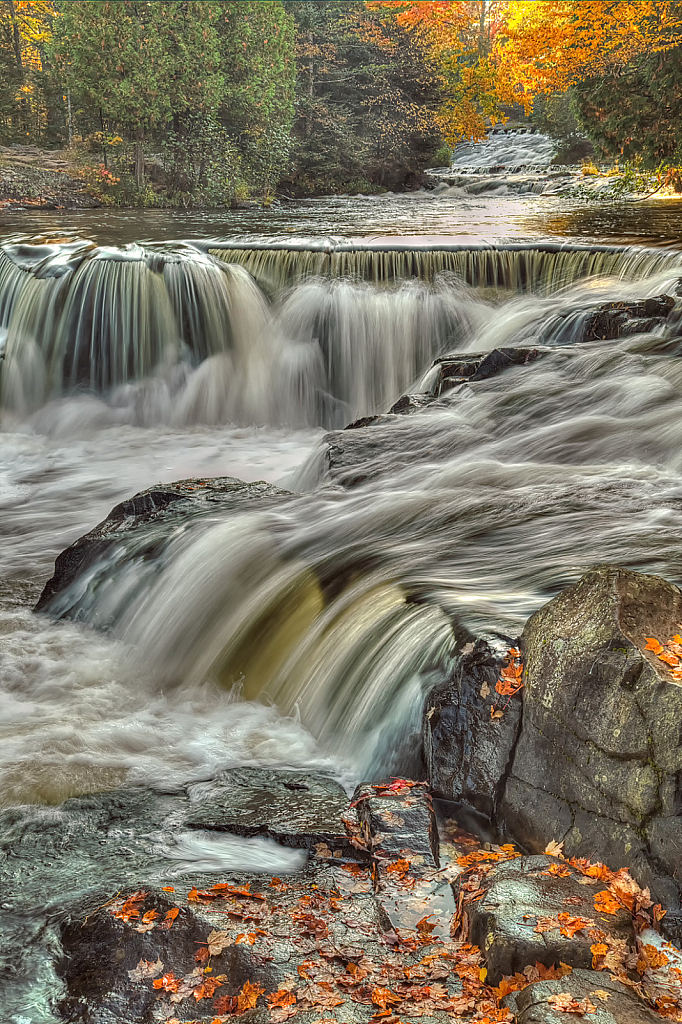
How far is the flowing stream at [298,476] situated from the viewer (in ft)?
12.2

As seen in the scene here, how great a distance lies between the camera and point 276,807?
10.2ft

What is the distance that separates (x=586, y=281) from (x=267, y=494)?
5436 mm

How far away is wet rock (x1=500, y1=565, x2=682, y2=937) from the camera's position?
2.39 metres

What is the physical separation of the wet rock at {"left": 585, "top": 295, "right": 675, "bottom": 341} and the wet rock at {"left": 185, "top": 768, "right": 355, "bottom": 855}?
18.5 feet

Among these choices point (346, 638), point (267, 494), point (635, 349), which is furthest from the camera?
point (635, 349)

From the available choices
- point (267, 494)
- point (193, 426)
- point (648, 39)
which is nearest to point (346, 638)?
point (267, 494)

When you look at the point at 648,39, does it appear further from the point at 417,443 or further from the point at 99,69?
the point at 99,69

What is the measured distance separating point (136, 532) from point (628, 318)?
4934 millimetres

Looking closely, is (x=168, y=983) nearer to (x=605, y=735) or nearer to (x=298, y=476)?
(x=605, y=735)

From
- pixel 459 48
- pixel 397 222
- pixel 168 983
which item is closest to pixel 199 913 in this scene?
pixel 168 983

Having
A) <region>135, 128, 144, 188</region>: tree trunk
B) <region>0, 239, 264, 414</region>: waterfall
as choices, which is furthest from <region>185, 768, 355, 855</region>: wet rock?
<region>135, 128, 144, 188</region>: tree trunk

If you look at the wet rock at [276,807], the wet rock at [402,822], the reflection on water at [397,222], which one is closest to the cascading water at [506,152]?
the reflection on water at [397,222]

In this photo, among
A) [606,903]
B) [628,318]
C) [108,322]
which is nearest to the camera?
[606,903]

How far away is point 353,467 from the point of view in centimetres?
602
